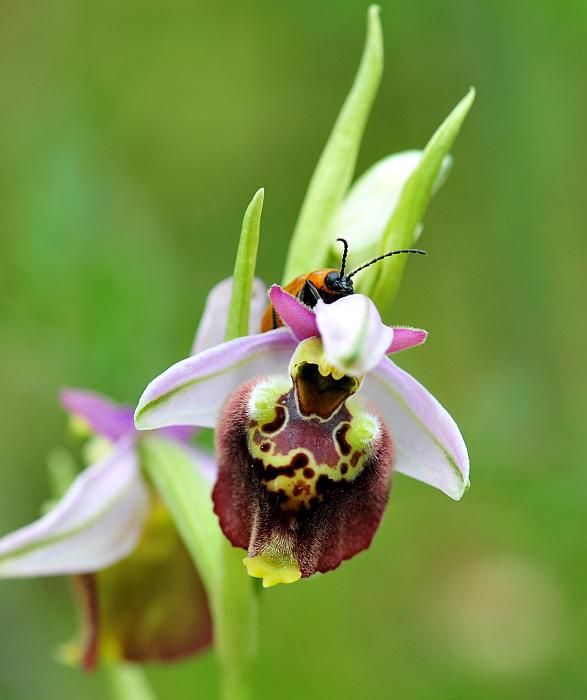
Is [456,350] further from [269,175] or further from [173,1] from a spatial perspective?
[173,1]

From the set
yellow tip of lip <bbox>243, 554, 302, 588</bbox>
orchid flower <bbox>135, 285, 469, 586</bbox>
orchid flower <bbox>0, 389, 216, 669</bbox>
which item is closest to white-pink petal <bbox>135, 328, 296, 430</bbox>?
orchid flower <bbox>135, 285, 469, 586</bbox>

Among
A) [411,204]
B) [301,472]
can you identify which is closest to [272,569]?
[301,472]

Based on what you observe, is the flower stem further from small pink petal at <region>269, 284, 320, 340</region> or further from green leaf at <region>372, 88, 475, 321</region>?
green leaf at <region>372, 88, 475, 321</region>

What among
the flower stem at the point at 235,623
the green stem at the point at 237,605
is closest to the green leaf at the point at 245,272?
the green stem at the point at 237,605

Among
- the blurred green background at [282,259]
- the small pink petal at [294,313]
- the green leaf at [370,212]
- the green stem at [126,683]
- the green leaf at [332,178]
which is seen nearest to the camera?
the small pink petal at [294,313]

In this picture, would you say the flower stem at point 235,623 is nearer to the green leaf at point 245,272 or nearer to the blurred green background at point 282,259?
the green leaf at point 245,272

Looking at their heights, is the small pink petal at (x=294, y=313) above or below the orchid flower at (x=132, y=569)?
above
